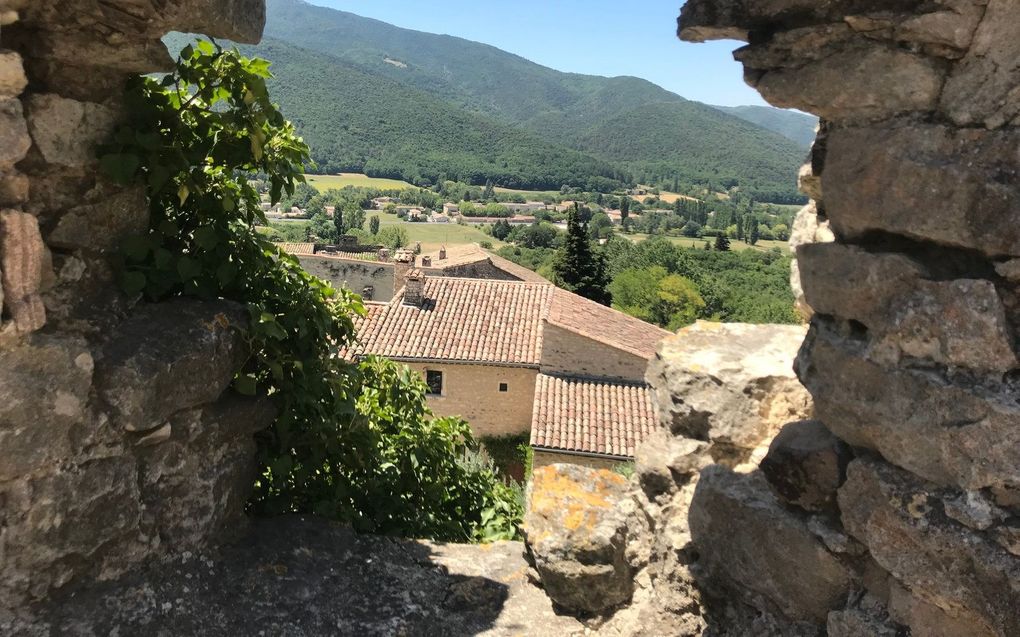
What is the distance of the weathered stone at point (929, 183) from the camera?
199 centimetres

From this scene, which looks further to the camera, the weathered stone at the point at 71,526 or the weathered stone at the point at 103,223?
the weathered stone at the point at 103,223

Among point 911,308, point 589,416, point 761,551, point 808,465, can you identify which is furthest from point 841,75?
point 589,416

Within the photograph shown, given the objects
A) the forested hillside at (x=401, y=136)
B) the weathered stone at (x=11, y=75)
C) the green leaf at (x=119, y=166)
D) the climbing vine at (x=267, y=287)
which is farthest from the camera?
the forested hillside at (x=401, y=136)

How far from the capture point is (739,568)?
9.04 feet

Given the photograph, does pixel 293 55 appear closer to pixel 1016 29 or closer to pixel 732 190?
pixel 732 190

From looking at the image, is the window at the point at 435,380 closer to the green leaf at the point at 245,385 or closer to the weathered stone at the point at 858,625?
the green leaf at the point at 245,385

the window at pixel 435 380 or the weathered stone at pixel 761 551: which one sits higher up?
the weathered stone at pixel 761 551

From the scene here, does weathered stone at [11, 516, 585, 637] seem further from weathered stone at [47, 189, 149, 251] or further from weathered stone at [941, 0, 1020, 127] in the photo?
weathered stone at [941, 0, 1020, 127]

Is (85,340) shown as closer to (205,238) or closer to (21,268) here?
(21,268)

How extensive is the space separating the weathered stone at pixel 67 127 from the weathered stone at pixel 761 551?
2643mm

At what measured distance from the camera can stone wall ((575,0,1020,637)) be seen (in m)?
2.01

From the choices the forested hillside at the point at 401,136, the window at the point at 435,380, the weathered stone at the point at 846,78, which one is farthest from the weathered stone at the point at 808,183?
the forested hillside at the point at 401,136

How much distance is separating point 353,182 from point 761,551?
125 m

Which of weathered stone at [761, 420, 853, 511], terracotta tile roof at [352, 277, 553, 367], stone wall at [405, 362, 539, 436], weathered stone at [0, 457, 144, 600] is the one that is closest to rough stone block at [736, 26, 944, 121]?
weathered stone at [761, 420, 853, 511]
